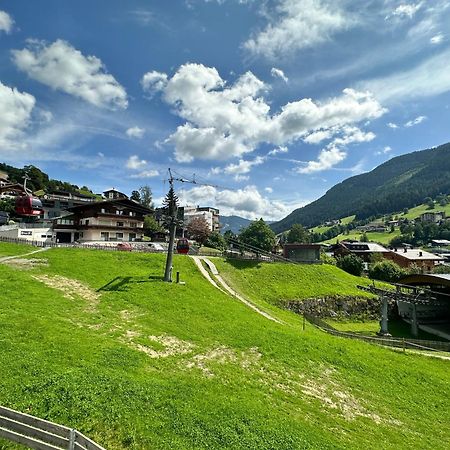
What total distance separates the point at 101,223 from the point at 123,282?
132 ft

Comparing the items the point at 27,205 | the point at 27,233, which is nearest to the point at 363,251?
the point at 27,233

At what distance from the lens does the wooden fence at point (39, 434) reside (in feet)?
29.8

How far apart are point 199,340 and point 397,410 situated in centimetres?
1400

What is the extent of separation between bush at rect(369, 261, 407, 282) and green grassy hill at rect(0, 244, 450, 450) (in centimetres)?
5442

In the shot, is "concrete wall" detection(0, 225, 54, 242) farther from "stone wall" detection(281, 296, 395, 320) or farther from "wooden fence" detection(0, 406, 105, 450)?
"wooden fence" detection(0, 406, 105, 450)

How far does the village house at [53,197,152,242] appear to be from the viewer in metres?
72.6

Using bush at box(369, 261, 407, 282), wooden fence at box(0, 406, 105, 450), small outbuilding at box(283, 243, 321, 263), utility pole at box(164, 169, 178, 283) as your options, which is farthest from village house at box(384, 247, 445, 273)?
wooden fence at box(0, 406, 105, 450)

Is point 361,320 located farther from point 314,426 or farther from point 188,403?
point 188,403

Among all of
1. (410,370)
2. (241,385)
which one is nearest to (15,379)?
(241,385)

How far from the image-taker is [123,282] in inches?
1474

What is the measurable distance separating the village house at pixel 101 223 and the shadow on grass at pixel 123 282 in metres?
35.8

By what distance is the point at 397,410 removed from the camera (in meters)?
20.0

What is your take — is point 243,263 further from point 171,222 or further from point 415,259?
point 415,259

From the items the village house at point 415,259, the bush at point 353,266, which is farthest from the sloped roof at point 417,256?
the bush at point 353,266
